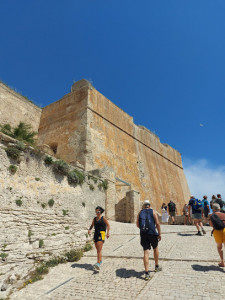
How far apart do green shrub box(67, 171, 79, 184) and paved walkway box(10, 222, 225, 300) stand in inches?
117

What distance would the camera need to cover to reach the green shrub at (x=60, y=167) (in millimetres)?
8391

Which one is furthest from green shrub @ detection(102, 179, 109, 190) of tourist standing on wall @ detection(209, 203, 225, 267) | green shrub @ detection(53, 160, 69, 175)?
tourist standing on wall @ detection(209, 203, 225, 267)

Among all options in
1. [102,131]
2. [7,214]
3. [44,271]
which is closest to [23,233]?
[7,214]

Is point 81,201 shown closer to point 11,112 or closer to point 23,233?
point 23,233

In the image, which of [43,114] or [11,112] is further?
[43,114]

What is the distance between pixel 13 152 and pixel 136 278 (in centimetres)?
483

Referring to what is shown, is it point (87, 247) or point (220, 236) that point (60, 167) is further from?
point (220, 236)

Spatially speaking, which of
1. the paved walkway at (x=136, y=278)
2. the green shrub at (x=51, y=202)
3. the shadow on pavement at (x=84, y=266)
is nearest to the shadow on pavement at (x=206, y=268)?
the paved walkway at (x=136, y=278)

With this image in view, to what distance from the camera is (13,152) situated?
687 cm

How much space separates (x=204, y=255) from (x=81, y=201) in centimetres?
513

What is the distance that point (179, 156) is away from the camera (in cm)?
3328

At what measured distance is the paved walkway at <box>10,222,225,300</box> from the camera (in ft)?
12.6

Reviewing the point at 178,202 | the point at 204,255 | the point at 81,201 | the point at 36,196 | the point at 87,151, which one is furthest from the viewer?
the point at 178,202

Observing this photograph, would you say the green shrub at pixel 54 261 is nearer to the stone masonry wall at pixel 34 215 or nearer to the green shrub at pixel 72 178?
the stone masonry wall at pixel 34 215
